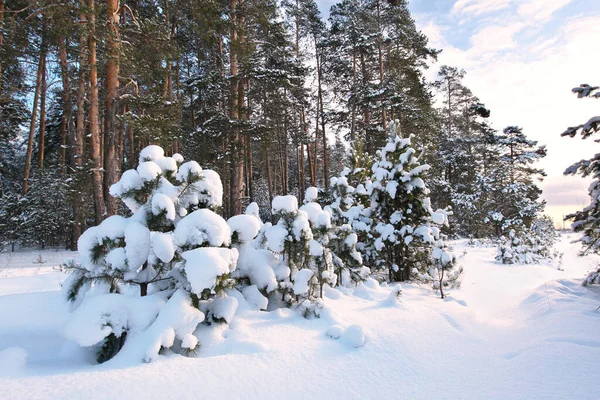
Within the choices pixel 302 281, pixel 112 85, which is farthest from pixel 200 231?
pixel 112 85

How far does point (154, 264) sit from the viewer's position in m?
2.65

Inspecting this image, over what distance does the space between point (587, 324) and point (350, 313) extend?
104 inches

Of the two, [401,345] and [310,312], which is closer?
[401,345]

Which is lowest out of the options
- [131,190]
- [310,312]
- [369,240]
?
[310,312]

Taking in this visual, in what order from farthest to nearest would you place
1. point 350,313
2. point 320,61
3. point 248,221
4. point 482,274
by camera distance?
point 320,61
point 482,274
point 350,313
point 248,221

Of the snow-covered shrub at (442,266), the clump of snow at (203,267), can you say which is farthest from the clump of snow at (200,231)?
the snow-covered shrub at (442,266)

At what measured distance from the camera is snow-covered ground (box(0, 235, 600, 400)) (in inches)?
74.6

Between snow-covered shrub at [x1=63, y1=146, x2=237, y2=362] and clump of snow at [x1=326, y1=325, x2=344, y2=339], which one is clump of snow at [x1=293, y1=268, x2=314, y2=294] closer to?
→ clump of snow at [x1=326, y1=325, x2=344, y2=339]

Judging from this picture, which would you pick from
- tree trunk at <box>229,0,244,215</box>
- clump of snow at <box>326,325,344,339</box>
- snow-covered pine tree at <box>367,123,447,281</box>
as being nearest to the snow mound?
clump of snow at <box>326,325,344,339</box>

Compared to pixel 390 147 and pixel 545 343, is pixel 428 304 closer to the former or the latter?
pixel 545 343

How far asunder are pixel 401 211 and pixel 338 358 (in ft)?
13.9

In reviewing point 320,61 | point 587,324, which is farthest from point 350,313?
point 320,61

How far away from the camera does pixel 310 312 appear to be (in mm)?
3334

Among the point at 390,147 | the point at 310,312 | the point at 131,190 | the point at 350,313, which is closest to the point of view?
the point at 131,190
